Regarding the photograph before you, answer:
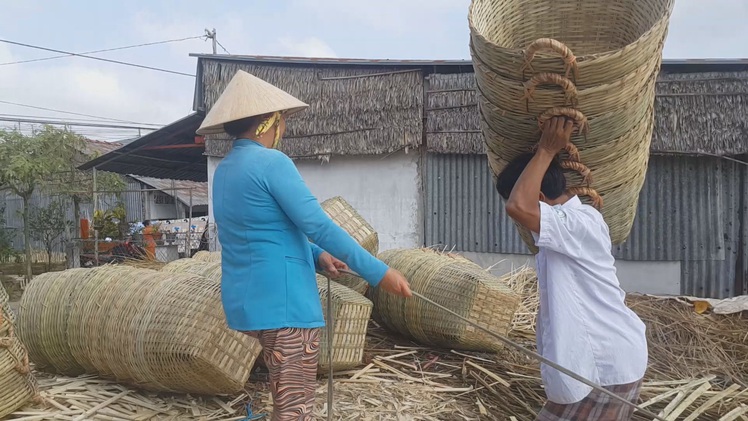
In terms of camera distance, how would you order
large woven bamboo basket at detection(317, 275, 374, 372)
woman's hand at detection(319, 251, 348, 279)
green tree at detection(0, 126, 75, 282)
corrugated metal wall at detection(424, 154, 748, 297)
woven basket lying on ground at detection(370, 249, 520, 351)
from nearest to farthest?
woman's hand at detection(319, 251, 348, 279), large woven bamboo basket at detection(317, 275, 374, 372), woven basket lying on ground at detection(370, 249, 520, 351), corrugated metal wall at detection(424, 154, 748, 297), green tree at detection(0, 126, 75, 282)

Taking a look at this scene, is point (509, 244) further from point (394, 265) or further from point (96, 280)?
point (96, 280)

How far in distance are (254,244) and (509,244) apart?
722cm

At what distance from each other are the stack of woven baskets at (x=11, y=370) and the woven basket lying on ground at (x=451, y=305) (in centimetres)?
267

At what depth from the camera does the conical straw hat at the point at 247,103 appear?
7.53 feet

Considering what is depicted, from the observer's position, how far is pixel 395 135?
30.5 ft

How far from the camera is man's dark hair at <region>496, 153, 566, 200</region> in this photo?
6.93 feet

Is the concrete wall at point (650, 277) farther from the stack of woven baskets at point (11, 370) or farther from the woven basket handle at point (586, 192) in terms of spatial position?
the stack of woven baskets at point (11, 370)

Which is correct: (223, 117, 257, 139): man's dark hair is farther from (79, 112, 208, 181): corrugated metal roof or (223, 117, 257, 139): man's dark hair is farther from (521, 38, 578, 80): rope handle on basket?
(79, 112, 208, 181): corrugated metal roof

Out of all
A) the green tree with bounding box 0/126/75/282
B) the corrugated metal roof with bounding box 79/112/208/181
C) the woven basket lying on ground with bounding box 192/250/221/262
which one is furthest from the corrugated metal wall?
the green tree with bounding box 0/126/75/282

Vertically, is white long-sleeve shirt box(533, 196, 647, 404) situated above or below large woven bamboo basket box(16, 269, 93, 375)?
above

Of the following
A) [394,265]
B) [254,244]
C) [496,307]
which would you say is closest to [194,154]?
[394,265]

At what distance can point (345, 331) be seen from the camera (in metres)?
3.93

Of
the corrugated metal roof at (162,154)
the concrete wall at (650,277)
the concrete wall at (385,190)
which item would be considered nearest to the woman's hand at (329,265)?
the concrete wall at (650,277)

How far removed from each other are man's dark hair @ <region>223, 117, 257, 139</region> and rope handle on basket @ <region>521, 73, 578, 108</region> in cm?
109
